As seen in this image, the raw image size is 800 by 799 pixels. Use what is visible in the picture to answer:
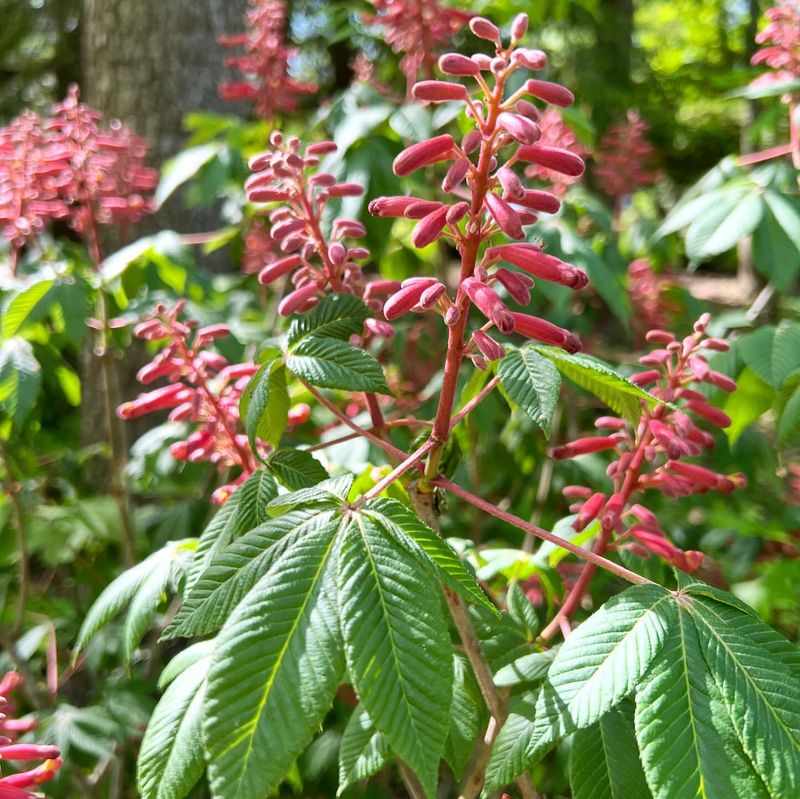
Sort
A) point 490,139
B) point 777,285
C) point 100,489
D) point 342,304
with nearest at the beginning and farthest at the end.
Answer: point 490,139
point 342,304
point 777,285
point 100,489

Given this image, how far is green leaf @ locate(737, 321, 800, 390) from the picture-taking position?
2086mm

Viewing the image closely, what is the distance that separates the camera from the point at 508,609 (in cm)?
182

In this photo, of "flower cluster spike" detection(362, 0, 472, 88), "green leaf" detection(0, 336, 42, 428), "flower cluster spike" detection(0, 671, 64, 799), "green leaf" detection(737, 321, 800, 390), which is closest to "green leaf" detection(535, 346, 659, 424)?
"green leaf" detection(737, 321, 800, 390)

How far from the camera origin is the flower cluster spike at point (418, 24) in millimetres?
2920

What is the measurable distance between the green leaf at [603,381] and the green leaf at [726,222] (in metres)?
1.12

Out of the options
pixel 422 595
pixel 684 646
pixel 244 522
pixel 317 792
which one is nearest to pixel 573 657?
pixel 684 646

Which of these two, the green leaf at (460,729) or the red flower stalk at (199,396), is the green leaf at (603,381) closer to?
the green leaf at (460,729)

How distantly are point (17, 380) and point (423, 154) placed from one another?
1507mm

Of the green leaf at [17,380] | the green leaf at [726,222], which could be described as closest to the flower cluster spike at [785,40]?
the green leaf at [726,222]

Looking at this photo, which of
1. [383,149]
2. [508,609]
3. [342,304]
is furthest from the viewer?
[383,149]

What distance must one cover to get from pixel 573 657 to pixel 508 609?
61 centimetres

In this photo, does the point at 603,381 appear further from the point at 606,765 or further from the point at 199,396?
the point at 199,396

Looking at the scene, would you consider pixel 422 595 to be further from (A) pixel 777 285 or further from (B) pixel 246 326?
(B) pixel 246 326

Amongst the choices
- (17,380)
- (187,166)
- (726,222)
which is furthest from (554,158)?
(187,166)
